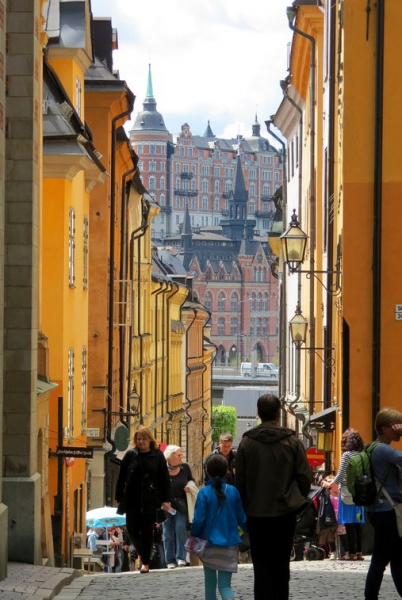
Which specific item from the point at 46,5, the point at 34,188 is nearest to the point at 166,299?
the point at 46,5

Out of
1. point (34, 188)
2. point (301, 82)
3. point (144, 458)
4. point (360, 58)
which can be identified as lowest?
point (144, 458)

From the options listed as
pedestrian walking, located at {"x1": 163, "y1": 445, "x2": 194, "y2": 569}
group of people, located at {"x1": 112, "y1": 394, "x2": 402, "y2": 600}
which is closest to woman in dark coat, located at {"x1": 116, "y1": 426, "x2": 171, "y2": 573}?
pedestrian walking, located at {"x1": 163, "y1": 445, "x2": 194, "y2": 569}

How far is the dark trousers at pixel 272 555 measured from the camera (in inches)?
328

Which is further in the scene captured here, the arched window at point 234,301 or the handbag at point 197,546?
the arched window at point 234,301

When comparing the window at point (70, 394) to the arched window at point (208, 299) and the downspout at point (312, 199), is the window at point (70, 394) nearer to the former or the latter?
the downspout at point (312, 199)

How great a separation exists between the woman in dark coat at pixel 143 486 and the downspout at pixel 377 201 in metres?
4.22

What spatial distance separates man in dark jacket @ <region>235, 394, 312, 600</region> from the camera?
27.3ft

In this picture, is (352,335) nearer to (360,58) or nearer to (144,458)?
(360,58)

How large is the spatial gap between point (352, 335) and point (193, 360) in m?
47.8

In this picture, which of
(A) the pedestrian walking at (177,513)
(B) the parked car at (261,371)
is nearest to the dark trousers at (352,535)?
(A) the pedestrian walking at (177,513)

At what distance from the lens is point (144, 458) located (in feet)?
39.8

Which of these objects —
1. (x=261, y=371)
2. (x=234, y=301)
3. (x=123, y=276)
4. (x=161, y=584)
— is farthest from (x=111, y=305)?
(x=234, y=301)

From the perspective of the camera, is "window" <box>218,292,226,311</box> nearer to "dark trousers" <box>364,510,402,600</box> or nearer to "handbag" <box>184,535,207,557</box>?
"handbag" <box>184,535,207,557</box>

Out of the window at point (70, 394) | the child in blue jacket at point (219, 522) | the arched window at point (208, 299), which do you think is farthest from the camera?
the arched window at point (208, 299)
